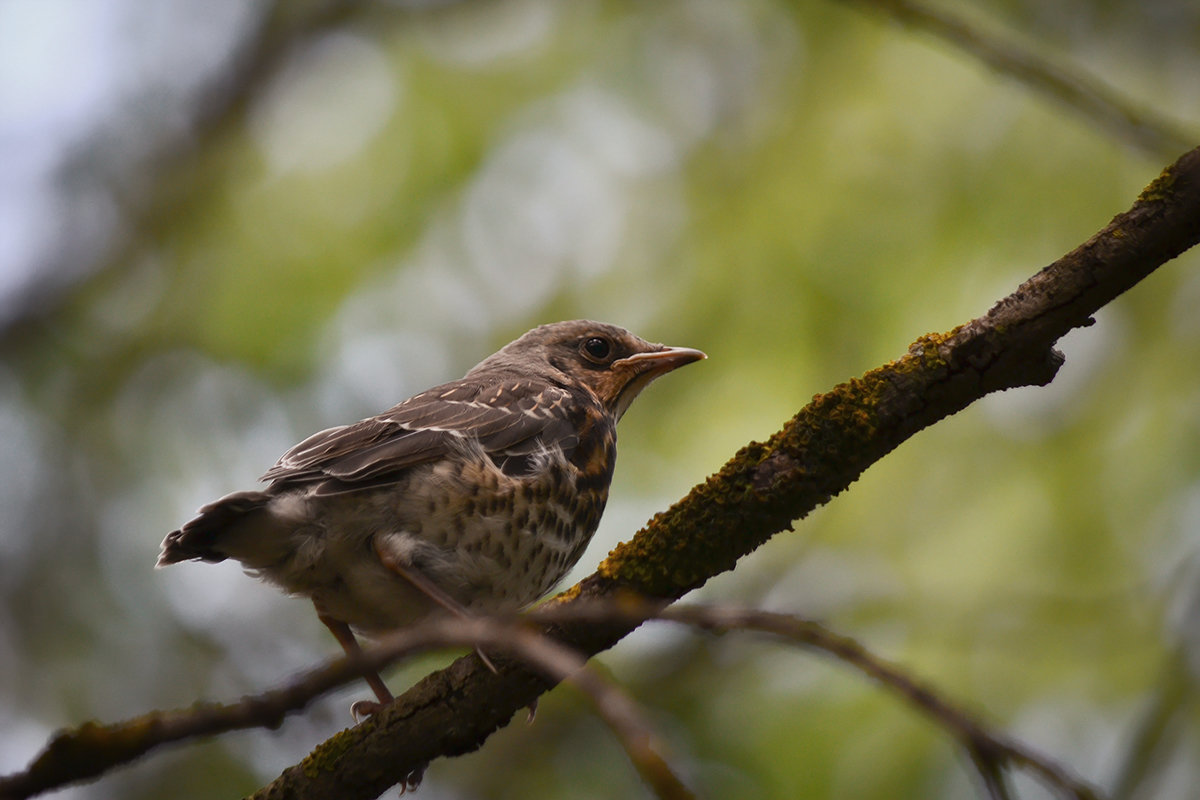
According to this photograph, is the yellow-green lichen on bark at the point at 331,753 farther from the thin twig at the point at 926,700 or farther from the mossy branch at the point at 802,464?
the thin twig at the point at 926,700

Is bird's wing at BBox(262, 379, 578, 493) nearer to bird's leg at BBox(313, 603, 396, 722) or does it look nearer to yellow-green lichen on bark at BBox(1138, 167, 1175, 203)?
bird's leg at BBox(313, 603, 396, 722)

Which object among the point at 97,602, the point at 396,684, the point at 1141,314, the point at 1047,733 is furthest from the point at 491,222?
the point at 1047,733

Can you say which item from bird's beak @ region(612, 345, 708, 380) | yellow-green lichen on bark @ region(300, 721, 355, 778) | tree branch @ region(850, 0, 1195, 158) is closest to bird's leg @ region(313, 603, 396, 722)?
yellow-green lichen on bark @ region(300, 721, 355, 778)

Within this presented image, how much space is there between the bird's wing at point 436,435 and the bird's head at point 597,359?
495 mm

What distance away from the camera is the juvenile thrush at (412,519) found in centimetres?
392

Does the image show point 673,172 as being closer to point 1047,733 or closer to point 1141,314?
point 1141,314

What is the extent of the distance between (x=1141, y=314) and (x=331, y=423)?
15.9 feet

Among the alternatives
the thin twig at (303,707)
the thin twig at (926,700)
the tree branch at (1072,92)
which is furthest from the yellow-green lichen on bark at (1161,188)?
the thin twig at (303,707)

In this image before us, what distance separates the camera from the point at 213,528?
12.5 feet

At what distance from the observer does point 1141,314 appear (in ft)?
20.7

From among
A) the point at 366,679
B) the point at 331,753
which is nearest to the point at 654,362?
the point at 366,679

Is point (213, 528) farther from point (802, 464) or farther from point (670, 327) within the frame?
point (670, 327)

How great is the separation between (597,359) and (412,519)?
186cm

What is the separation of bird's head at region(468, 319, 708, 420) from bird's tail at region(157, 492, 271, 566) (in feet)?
6.12
